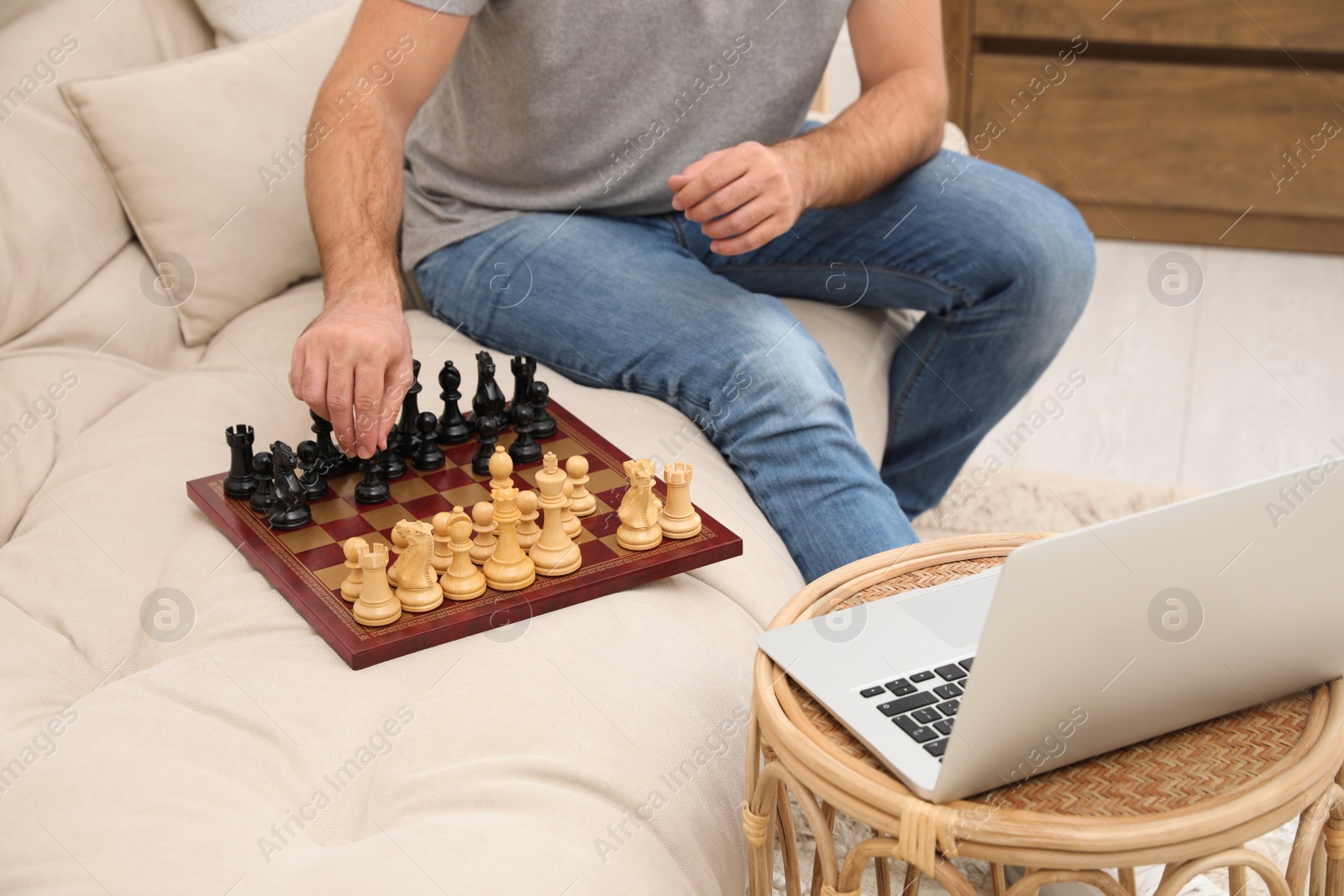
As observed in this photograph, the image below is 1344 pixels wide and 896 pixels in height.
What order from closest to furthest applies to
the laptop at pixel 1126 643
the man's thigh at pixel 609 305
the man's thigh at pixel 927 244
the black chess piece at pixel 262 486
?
the laptop at pixel 1126 643
the black chess piece at pixel 262 486
the man's thigh at pixel 609 305
the man's thigh at pixel 927 244

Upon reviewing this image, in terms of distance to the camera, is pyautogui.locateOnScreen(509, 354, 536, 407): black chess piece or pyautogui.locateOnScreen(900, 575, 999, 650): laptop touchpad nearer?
pyautogui.locateOnScreen(900, 575, 999, 650): laptop touchpad

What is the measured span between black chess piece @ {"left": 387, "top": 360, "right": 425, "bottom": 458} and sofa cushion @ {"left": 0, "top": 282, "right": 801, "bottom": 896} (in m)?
0.19

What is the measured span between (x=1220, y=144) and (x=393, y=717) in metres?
2.60

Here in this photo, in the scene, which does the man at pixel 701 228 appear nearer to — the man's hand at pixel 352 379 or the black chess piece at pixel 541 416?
the man's hand at pixel 352 379

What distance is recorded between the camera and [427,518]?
3.67 feet

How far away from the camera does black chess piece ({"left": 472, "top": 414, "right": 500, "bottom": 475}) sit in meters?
1.20

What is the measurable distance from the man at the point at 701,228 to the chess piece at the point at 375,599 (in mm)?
201

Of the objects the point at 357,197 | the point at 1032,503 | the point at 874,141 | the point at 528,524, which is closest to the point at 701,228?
the point at 874,141

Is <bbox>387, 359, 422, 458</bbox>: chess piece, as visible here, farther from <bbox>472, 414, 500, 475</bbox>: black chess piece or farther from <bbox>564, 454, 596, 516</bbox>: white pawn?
<bbox>564, 454, 596, 516</bbox>: white pawn

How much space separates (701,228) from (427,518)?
501mm

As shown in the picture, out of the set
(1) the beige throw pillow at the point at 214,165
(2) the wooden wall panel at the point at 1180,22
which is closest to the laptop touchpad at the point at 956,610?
(1) the beige throw pillow at the point at 214,165

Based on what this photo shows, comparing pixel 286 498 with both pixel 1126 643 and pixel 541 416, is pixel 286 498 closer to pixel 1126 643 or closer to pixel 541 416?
pixel 541 416

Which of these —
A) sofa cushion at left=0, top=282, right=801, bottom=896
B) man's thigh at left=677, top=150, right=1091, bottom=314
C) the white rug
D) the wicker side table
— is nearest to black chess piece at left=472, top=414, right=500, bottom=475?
sofa cushion at left=0, top=282, right=801, bottom=896

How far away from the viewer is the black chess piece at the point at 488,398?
124cm
